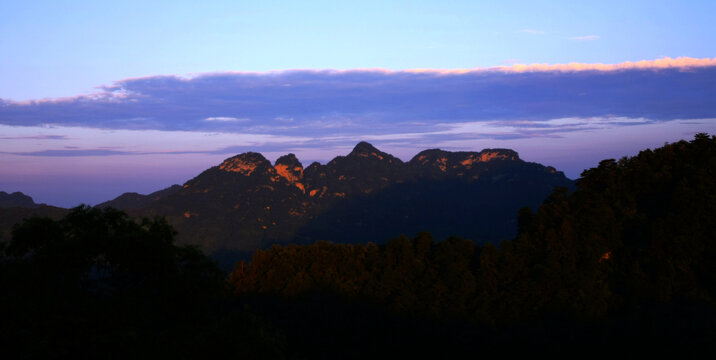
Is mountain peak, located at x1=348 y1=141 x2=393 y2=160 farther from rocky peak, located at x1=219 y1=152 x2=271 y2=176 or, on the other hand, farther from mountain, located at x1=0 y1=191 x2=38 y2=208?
mountain, located at x1=0 y1=191 x2=38 y2=208

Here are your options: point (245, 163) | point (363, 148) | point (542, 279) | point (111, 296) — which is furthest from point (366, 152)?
point (111, 296)

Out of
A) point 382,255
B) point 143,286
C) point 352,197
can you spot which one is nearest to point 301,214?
point 352,197

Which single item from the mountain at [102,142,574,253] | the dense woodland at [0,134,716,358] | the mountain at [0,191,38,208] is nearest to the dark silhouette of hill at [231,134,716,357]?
the dense woodland at [0,134,716,358]

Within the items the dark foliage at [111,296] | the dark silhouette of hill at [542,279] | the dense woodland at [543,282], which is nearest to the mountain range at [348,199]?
the dense woodland at [543,282]

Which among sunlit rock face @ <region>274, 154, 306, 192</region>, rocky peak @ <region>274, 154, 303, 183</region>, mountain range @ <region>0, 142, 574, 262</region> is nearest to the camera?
mountain range @ <region>0, 142, 574, 262</region>

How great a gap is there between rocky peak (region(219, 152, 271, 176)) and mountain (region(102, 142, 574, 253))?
0.92ft

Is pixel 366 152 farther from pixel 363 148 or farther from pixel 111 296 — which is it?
pixel 111 296

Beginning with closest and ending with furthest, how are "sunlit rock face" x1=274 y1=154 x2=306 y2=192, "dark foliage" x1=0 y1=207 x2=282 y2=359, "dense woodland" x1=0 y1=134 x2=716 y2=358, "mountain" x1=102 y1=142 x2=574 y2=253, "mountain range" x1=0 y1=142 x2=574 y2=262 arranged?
"dark foliage" x1=0 y1=207 x2=282 y2=359
"dense woodland" x1=0 y1=134 x2=716 y2=358
"mountain range" x1=0 y1=142 x2=574 y2=262
"mountain" x1=102 y1=142 x2=574 y2=253
"sunlit rock face" x1=274 y1=154 x2=306 y2=192

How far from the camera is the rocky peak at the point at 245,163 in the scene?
542ft

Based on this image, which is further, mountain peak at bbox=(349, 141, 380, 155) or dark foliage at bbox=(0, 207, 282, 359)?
mountain peak at bbox=(349, 141, 380, 155)

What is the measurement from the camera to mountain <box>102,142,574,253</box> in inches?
5330

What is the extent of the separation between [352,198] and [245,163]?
32331 millimetres

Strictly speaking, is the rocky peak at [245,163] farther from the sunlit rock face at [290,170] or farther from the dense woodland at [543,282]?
the dense woodland at [543,282]

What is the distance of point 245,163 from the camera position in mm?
167250
